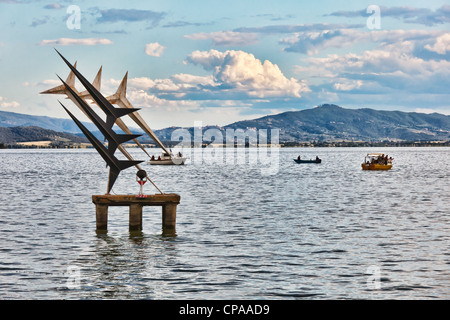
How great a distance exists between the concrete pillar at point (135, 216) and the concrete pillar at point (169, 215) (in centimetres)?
157

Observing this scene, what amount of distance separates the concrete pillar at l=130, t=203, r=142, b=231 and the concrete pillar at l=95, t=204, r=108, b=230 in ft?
5.79

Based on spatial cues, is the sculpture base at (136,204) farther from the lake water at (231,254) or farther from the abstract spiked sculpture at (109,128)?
the abstract spiked sculpture at (109,128)

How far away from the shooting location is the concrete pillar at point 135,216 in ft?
124

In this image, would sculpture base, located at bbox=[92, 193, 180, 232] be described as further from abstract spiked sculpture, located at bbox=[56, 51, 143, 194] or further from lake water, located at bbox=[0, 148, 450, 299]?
abstract spiked sculpture, located at bbox=[56, 51, 143, 194]

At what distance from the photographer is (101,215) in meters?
38.8

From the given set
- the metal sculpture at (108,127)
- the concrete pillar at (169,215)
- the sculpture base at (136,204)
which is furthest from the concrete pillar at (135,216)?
the metal sculpture at (108,127)

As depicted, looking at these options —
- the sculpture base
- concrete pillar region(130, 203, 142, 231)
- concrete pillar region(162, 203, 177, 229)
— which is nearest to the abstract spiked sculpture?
the sculpture base

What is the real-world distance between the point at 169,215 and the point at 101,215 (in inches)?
171

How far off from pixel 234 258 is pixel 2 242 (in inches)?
596

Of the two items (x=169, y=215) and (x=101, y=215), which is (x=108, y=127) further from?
(x=169, y=215)

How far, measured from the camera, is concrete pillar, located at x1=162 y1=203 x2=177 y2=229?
38219mm
